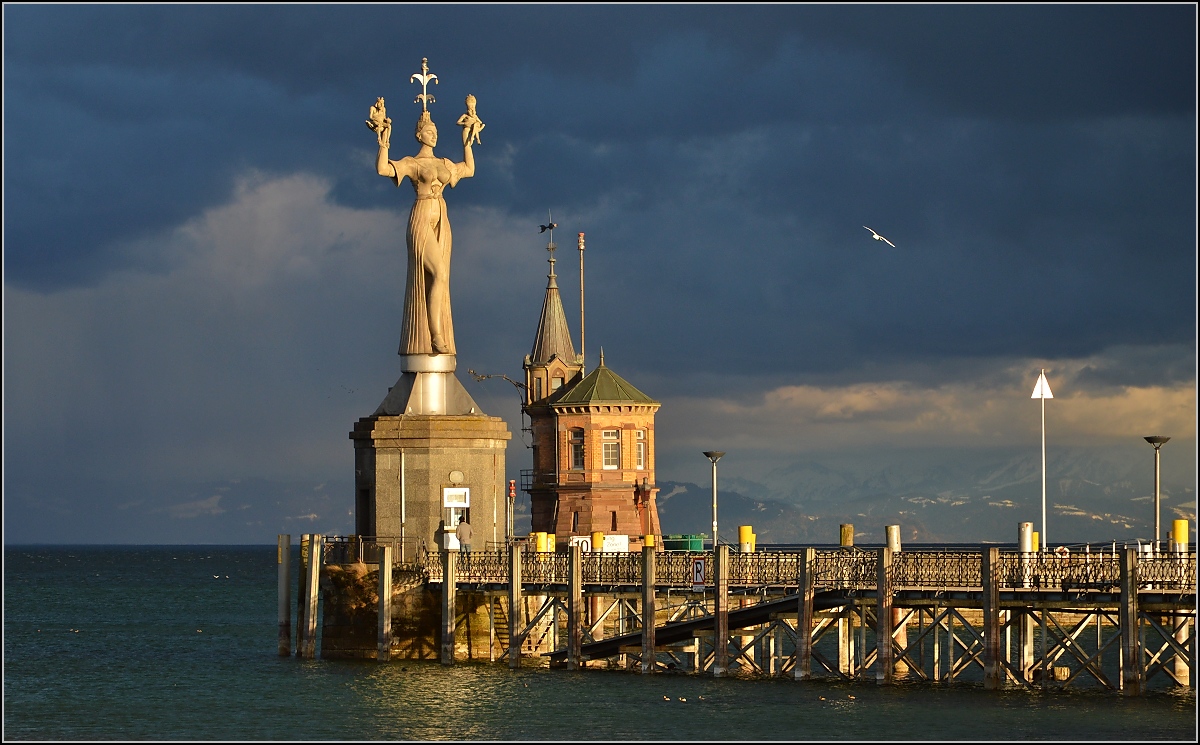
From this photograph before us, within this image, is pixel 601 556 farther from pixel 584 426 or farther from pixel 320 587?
pixel 584 426

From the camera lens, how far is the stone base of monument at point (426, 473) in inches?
2188

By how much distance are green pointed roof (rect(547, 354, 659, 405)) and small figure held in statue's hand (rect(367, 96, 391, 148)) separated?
29276 millimetres

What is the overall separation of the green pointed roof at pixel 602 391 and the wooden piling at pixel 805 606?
119 feet

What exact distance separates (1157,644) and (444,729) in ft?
151

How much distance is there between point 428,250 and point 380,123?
13.0ft

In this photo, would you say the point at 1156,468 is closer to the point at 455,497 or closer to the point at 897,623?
the point at 897,623

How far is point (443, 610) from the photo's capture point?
53188 mm

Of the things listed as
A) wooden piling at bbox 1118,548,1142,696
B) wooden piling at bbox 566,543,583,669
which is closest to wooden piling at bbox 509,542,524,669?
wooden piling at bbox 566,543,583,669

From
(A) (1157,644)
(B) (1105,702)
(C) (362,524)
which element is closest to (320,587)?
(C) (362,524)

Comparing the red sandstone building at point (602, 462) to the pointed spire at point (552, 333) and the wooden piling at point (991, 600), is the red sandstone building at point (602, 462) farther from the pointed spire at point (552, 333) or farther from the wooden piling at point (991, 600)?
the wooden piling at point (991, 600)

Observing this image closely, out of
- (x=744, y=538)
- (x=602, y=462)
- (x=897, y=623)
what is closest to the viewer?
(x=897, y=623)

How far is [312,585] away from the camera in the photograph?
54.7 m

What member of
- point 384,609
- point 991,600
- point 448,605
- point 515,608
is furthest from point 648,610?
point 991,600

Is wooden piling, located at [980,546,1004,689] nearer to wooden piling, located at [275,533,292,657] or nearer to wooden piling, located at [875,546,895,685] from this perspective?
wooden piling, located at [875,546,895,685]
